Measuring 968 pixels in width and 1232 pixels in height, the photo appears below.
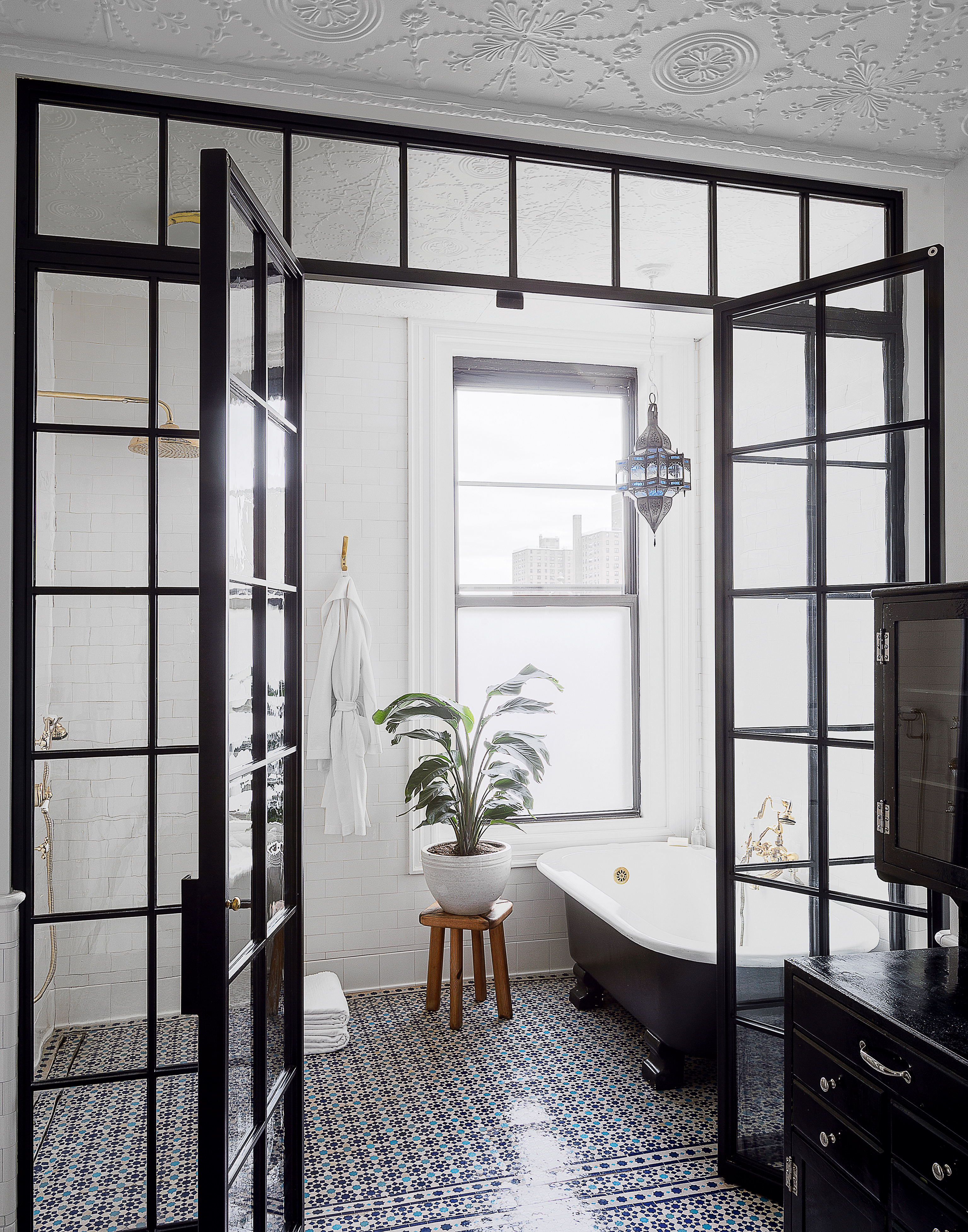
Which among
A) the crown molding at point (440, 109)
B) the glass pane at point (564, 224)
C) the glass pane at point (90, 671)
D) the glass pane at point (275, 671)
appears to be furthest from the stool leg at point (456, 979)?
the crown molding at point (440, 109)

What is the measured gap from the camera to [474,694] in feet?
13.3

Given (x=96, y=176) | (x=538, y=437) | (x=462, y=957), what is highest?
(x=96, y=176)

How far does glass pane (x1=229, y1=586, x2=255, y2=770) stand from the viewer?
170 cm

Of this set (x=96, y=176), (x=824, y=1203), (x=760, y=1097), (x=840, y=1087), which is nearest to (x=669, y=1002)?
(x=760, y=1097)

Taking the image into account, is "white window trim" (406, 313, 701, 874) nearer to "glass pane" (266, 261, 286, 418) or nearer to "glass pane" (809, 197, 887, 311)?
"glass pane" (809, 197, 887, 311)

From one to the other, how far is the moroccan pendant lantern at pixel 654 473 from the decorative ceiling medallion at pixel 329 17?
71.0 inches

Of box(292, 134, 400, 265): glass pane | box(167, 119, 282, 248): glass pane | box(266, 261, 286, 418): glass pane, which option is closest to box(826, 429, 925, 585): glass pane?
box(292, 134, 400, 265): glass pane

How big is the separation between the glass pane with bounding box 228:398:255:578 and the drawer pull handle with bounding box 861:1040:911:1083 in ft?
4.73

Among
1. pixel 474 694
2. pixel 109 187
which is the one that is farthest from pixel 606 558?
pixel 109 187

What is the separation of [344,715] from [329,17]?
8.03ft

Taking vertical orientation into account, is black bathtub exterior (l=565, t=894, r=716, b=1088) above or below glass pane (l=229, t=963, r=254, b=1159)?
below

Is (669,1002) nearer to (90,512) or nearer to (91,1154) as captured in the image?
(91,1154)

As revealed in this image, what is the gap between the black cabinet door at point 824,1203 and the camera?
5.01 ft

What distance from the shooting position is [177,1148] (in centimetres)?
198
